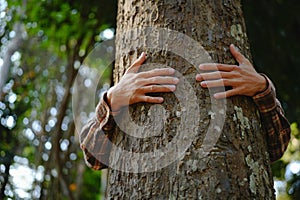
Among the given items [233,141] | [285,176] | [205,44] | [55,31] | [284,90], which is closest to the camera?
[233,141]

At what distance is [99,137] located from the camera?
5.88 feet

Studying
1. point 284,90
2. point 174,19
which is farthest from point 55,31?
point 174,19

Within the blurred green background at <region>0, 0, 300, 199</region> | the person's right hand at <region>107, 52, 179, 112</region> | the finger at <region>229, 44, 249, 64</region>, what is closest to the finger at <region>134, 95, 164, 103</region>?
the person's right hand at <region>107, 52, 179, 112</region>

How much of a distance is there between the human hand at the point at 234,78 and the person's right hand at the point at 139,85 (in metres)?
0.11

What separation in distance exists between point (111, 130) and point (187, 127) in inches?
13.9

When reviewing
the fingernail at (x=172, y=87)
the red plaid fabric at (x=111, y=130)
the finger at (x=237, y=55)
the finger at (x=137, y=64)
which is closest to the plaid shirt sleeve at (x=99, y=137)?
the red plaid fabric at (x=111, y=130)

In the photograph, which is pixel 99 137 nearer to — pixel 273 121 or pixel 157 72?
pixel 157 72

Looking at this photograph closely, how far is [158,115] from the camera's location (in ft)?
5.05

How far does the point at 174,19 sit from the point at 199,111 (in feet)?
1.23

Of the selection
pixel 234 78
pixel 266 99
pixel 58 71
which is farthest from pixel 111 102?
pixel 58 71

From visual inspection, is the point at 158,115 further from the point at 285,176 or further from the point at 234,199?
the point at 285,176

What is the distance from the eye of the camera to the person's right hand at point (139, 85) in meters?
1.56

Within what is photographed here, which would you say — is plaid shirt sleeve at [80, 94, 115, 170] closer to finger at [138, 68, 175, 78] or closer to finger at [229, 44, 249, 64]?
finger at [138, 68, 175, 78]

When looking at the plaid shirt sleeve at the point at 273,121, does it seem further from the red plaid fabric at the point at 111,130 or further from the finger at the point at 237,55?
the finger at the point at 237,55
